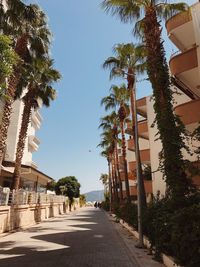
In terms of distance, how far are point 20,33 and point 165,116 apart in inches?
481

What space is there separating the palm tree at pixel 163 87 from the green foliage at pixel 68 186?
169 feet

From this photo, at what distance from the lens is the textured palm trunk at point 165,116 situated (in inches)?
390

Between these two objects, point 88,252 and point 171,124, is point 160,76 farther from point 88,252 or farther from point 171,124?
point 88,252

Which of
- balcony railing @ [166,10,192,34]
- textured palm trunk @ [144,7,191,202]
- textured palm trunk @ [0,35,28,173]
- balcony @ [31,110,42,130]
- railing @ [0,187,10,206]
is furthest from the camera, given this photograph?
balcony @ [31,110,42,130]

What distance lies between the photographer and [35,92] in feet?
92.5

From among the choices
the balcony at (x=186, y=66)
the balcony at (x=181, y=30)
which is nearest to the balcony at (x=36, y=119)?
the balcony at (x=181, y=30)

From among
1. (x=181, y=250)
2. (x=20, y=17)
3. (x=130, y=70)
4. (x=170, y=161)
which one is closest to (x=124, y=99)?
(x=130, y=70)

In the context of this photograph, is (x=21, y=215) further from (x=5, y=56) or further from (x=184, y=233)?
(x=184, y=233)

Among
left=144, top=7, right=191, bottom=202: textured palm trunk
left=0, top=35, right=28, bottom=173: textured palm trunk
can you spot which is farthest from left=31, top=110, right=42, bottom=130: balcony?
left=144, top=7, right=191, bottom=202: textured palm trunk

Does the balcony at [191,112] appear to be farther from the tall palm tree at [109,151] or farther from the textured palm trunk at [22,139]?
the tall palm tree at [109,151]

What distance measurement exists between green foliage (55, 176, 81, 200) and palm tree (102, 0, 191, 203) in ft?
169

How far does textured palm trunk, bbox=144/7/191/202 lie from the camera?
990 cm

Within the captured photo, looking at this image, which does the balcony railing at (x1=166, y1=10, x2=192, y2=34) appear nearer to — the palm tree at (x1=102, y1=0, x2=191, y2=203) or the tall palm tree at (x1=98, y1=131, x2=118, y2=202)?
the palm tree at (x1=102, y1=0, x2=191, y2=203)

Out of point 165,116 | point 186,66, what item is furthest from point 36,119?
point 165,116
